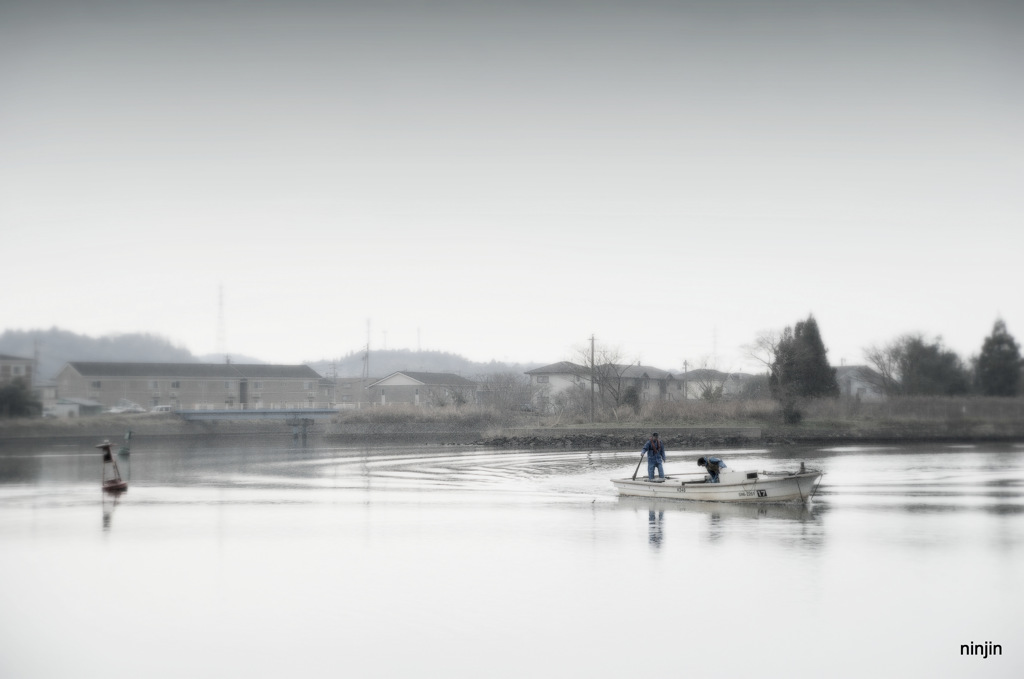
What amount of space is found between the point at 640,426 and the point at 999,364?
39169 millimetres

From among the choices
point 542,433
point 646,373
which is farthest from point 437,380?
point 542,433

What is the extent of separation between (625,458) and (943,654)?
114ft

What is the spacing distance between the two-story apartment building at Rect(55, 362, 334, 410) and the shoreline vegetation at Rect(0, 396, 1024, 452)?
1100 centimetres

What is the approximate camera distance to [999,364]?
20.3 metres

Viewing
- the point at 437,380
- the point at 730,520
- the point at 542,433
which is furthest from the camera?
the point at 437,380

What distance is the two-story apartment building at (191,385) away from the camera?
89438 mm

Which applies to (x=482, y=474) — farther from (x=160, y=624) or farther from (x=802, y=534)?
(x=160, y=624)

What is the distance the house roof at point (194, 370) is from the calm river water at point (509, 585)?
2529 inches

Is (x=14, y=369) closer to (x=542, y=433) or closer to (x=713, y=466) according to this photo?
(x=542, y=433)

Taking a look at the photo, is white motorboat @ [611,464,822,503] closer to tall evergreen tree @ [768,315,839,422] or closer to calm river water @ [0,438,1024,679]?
calm river water @ [0,438,1024,679]

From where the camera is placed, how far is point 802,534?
2066 cm

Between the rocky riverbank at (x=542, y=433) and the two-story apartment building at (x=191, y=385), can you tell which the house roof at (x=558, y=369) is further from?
the two-story apartment building at (x=191, y=385)

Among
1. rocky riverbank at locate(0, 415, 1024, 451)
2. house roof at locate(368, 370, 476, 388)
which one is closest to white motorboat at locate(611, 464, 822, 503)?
rocky riverbank at locate(0, 415, 1024, 451)

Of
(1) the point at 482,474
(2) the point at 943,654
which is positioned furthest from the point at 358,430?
(2) the point at 943,654
